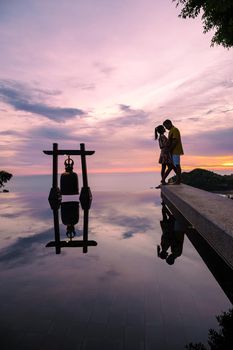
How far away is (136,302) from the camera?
3.09 m

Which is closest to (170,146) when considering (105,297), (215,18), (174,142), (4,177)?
(174,142)

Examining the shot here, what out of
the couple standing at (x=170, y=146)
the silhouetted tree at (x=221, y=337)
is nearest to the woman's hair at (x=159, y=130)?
the couple standing at (x=170, y=146)

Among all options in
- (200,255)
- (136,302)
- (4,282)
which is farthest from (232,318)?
(4,282)

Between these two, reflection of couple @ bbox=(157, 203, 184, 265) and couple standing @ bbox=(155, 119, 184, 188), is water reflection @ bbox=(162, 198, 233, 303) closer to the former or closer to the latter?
reflection of couple @ bbox=(157, 203, 184, 265)

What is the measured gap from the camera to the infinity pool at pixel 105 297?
7.94 feet

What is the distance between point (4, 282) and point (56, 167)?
9687 millimetres

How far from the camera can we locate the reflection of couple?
16.2 ft

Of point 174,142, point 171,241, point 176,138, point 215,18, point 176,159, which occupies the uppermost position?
point 215,18

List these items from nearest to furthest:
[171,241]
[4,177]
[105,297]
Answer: [105,297] < [171,241] < [4,177]

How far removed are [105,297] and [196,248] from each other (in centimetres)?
257

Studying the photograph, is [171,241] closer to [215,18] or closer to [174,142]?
[174,142]

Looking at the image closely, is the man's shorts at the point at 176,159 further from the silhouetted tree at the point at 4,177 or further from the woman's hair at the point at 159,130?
the silhouetted tree at the point at 4,177

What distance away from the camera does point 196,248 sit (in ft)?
17.4

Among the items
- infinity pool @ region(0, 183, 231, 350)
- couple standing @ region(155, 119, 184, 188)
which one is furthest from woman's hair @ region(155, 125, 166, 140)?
infinity pool @ region(0, 183, 231, 350)
